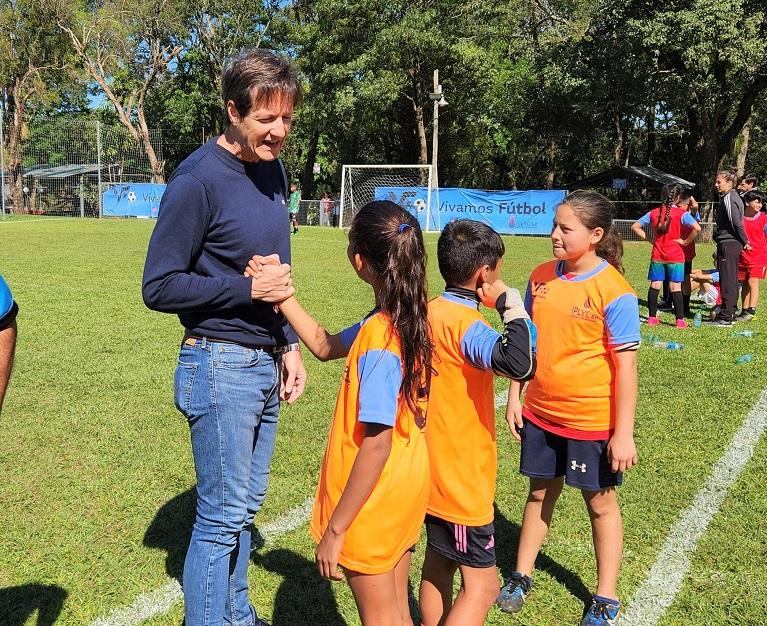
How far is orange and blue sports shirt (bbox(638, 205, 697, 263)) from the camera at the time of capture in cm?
876

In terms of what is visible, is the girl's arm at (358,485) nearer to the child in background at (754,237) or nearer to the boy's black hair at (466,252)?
the boy's black hair at (466,252)

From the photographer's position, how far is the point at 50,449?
14.4 ft

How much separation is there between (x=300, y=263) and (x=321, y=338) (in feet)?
42.4

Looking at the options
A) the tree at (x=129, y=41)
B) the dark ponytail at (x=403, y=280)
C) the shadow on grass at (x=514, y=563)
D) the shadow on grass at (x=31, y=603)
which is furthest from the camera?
the tree at (x=129, y=41)

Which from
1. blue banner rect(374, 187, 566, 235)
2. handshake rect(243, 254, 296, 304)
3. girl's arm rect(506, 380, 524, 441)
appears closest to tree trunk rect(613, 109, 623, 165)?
blue banner rect(374, 187, 566, 235)

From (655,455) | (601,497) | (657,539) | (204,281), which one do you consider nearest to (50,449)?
(204,281)

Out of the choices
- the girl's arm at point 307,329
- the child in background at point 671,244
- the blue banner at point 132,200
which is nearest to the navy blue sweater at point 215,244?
the girl's arm at point 307,329

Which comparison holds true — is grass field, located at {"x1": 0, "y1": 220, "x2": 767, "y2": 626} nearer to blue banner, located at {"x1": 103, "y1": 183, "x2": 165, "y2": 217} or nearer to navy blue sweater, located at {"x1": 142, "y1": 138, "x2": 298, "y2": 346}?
navy blue sweater, located at {"x1": 142, "y1": 138, "x2": 298, "y2": 346}

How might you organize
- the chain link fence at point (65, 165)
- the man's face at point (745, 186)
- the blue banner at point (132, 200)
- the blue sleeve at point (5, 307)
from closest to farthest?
1. the blue sleeve at point (5, 307)
2. the man's face at point (745, 186)
3. the chain link fence at point (65, 165)
4. the blue banner at point (132, 200)

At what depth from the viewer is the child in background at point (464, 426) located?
2277mm

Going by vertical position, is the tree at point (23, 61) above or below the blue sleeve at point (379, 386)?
above

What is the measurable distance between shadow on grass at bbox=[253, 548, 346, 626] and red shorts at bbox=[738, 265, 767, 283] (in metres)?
8.67

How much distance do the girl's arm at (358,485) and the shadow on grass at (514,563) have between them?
1.57m

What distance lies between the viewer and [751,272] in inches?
376
